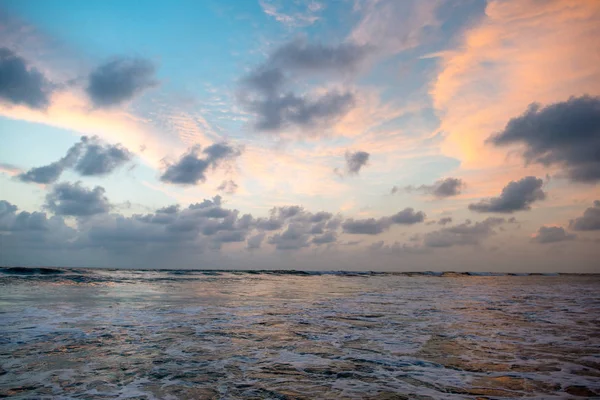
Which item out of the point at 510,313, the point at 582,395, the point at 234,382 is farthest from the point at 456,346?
the point at 510,313

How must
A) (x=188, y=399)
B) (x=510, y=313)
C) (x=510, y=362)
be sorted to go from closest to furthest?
(x=188, y=399) → (x=510, y=362) → (x=510, y=313)

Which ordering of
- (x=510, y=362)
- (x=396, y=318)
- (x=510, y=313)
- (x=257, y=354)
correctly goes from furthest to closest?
(x=510, y=313)
(x=396, y=318)
(x=257, y=354)
(x=510, y=362)

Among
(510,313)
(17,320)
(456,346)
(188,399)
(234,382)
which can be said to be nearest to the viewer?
(188,399)

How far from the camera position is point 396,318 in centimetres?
1262

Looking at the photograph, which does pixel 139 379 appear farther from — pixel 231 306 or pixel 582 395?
pixel 231 306

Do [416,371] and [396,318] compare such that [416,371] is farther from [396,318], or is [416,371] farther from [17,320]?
[17,320]

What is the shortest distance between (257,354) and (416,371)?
A: 10.4 ft

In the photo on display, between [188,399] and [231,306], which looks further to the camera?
[231,306]

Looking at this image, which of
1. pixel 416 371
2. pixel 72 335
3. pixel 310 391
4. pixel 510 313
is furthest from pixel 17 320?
pixel 510 313

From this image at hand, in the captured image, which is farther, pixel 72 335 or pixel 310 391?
pixel 72 335

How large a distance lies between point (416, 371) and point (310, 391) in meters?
2.23

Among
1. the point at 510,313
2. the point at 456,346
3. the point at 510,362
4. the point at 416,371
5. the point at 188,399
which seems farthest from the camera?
the point at 510,313

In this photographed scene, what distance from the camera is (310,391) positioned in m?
5.29

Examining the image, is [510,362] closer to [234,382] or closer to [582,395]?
[582,395]
